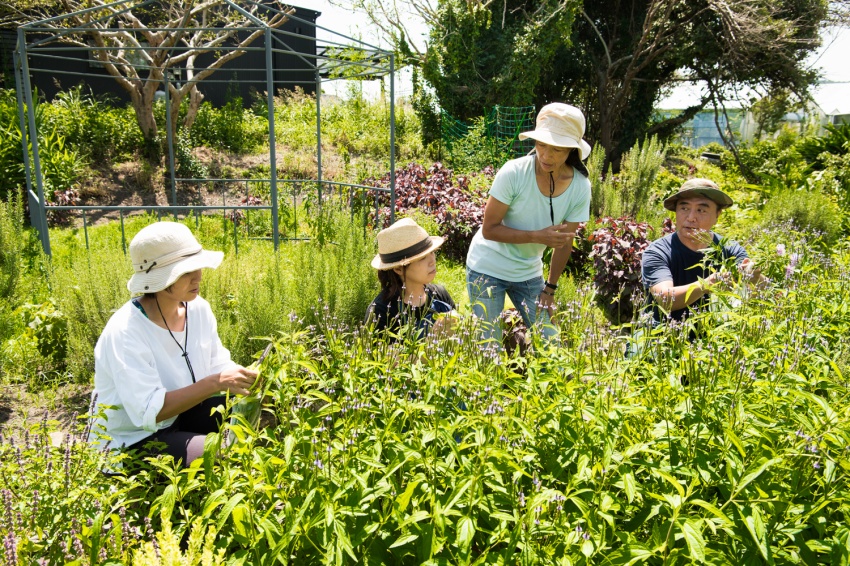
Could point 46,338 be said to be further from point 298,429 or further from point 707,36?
point 707,36

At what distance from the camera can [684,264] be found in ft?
11.2

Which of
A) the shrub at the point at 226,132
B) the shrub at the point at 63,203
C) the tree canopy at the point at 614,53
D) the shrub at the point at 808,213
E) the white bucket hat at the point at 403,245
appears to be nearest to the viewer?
the white bucket hat at the point at 403,245

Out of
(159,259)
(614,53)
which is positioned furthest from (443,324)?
(614,53)

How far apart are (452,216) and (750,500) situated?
6.70 metres

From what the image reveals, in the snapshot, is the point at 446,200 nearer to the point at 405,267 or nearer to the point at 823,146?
the point at 405,267

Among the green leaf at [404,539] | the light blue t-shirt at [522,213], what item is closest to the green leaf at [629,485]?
the green leaf at [404,539]

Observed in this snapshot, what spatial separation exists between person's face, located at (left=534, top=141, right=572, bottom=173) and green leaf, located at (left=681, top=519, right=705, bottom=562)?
2.38m

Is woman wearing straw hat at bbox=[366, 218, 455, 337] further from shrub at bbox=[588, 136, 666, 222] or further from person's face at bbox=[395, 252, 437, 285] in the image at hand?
shrub at bbox=[588, 136, 666, 222]

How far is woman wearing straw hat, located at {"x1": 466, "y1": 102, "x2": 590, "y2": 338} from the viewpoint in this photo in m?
3.29

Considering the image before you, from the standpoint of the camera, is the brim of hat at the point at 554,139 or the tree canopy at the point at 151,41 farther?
the tree canopy at the point at 151,41

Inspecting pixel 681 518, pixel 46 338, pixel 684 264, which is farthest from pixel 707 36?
pixel 681 518

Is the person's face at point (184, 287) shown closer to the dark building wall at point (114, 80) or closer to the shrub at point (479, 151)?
the shrub at point (479, 151)

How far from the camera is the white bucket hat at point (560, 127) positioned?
3.22 metres

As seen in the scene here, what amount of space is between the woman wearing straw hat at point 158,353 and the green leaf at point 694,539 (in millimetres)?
1412
